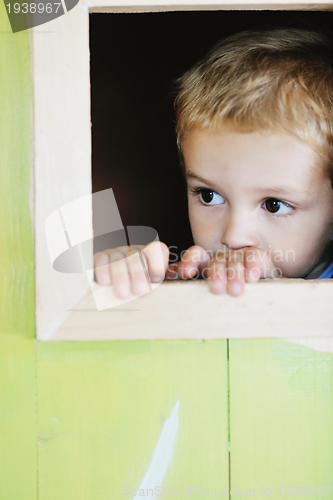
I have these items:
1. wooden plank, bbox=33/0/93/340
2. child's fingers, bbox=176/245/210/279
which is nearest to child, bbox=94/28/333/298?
child's fingers, bbox=176/245/210/279

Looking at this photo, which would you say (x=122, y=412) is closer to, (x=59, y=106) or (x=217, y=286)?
(x=217, y=286)

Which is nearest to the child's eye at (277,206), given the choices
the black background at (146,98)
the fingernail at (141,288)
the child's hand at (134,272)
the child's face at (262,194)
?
the child's face at (262,194)

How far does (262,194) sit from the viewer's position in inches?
33.5

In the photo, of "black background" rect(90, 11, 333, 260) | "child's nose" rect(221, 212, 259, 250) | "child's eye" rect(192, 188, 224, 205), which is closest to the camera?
"child's nose" rect(221, 212, 259, 250)

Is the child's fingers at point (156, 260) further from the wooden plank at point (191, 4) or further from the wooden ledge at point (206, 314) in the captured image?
the wooden plank at point (191, 4)

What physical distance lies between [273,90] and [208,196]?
297 millimetres

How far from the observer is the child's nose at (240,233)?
2.88 ft

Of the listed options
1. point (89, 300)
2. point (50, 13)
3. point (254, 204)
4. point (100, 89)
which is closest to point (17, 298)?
point (89, 300)

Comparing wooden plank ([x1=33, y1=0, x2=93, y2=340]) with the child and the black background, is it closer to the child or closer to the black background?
the child

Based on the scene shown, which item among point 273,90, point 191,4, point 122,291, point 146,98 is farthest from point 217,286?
point 146,98

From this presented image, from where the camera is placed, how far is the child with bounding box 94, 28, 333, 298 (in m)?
0.81

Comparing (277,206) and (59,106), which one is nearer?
(59,106)

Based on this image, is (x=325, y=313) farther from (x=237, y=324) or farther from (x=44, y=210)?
(x=44, y=210)

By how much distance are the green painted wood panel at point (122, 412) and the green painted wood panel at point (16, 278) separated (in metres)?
0.02
